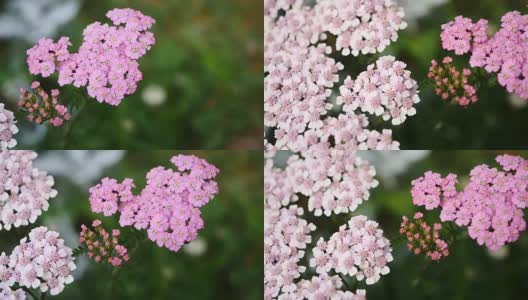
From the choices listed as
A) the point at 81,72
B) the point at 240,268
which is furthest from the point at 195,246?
the point at 81,72

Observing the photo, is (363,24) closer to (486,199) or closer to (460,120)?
(460,120)

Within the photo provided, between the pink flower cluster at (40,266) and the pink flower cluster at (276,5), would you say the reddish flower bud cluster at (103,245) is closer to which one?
the pink flower cluster at (40,266)

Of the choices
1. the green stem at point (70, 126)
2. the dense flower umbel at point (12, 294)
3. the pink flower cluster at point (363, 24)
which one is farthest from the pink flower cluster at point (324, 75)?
the dense flower umbel at point (12, 294)

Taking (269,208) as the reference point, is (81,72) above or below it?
above

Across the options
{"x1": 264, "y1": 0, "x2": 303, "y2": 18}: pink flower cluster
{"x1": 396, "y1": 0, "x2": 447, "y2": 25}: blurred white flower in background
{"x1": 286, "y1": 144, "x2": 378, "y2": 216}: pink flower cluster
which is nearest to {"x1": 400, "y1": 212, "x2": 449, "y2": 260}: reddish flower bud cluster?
{"x1": 286, "y1": 144, "x2": 378, "y2": 216}: pink flower cluster

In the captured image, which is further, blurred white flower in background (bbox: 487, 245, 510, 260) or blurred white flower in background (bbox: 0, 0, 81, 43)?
blurred white flower in background (bbox: 0, 0, 81, 43)

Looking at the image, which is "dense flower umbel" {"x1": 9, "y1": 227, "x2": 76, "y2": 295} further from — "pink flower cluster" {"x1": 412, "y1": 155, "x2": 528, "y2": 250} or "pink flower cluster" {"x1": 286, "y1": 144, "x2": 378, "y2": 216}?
"pink flower cluster" {"x1": 412, "y1": 155, "x2": 528, "y2": 250}

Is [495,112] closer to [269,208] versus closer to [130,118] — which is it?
[269,208]
